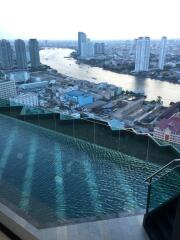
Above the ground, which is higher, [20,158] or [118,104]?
[20,158]

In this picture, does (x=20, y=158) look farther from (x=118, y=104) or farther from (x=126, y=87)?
(x=126, y=87)

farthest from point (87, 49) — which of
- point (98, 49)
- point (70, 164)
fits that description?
point (70, 164)

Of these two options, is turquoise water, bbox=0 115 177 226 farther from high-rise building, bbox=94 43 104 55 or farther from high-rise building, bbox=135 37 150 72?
high-rise building, bbox=94 43 104 55

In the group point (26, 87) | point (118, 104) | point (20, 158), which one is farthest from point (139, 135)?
point (26, 87)

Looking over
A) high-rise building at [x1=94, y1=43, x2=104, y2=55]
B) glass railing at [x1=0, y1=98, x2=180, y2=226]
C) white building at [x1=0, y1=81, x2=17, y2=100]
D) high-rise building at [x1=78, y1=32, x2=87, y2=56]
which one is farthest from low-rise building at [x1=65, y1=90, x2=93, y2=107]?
high-rise building at [x1=94, y1=43, x2=104, y2=55]

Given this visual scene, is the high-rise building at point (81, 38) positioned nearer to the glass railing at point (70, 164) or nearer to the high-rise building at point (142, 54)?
the high-rise building at point (142, 54)

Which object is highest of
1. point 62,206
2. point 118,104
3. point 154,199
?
point 154,199
